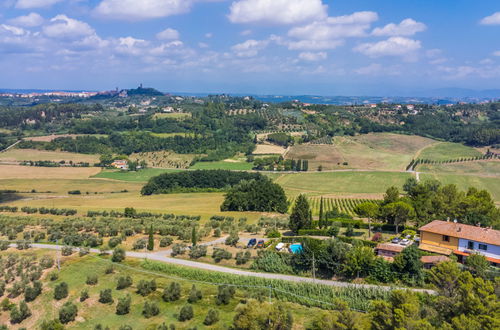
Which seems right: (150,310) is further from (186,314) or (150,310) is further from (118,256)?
(118,256)

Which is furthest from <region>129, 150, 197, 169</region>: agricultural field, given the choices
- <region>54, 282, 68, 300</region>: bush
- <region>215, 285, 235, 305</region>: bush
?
<region>215, 285, 235, 305</region>: bush

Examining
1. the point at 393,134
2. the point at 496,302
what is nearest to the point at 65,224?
the point at 496,302

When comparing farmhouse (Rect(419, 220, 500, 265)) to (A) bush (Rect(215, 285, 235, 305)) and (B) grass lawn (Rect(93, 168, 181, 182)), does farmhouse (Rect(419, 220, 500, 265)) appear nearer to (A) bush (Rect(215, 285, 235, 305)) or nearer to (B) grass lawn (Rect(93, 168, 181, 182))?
(A) bush (Rect(215, 285, 235, 305))

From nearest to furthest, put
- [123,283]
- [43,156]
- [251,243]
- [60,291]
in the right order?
[60,291] < [123,283] < [251,243] < [43,156]

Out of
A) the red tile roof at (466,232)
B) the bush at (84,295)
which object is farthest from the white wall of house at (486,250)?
the bush at (84,295)

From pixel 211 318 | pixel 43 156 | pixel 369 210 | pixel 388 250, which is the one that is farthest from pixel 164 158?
pixel 211 318

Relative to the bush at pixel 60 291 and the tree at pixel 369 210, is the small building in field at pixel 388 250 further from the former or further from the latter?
the bush at pixel 60 291

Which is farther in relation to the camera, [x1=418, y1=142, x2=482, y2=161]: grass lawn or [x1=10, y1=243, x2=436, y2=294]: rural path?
[x1=418, y1=142, x2=482, y2=161]: grass lawn

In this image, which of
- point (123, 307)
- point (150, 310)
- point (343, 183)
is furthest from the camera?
point (343, 183)
